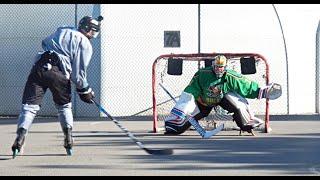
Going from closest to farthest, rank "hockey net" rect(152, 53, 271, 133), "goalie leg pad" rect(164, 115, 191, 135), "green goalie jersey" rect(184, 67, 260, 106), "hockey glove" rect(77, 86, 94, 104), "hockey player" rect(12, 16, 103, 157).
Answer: "hockey player" rect(12, 16, 103, 157)
"hockey glove" rect(77, 86, 94, 104)
"green goalie jersey" rect(184, 67, 260, 106)
"goalie leg pad" rect(164, 115, 191, 135)
"hockey net" rect(152, 53, 271, 133)

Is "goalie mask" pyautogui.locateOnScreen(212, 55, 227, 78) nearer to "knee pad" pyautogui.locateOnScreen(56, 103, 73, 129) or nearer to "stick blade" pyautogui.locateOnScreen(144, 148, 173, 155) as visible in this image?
"stick blade" pyautogui.locateOnScreen(144, 148, 173, 155)

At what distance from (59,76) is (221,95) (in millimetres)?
3216

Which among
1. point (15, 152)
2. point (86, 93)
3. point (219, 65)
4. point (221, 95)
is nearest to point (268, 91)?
point (221, 95)

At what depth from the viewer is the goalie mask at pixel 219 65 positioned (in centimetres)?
1063

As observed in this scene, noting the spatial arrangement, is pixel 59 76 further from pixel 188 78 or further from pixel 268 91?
pixel 188 78

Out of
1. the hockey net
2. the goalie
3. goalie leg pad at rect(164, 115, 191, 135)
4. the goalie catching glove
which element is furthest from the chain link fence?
the goalie catching glove

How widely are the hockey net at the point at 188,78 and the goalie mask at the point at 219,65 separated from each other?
2.66ft

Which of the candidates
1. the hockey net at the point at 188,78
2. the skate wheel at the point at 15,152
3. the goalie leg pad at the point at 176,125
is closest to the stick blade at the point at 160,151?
the skate wheel at the point at 15,152

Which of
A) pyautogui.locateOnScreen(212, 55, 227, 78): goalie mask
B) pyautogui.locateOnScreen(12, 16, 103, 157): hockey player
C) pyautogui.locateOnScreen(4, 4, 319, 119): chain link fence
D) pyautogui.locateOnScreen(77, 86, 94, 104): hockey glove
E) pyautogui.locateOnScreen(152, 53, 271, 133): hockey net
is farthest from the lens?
pyautogui.locateOnScreen(4, 4, 319, 119): chain link fence

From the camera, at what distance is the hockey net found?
38.2 ft

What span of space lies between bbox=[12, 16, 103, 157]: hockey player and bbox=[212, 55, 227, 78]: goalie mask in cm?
259

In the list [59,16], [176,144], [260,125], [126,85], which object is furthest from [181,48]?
[176,144]

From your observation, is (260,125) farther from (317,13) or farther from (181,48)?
(317,13)
